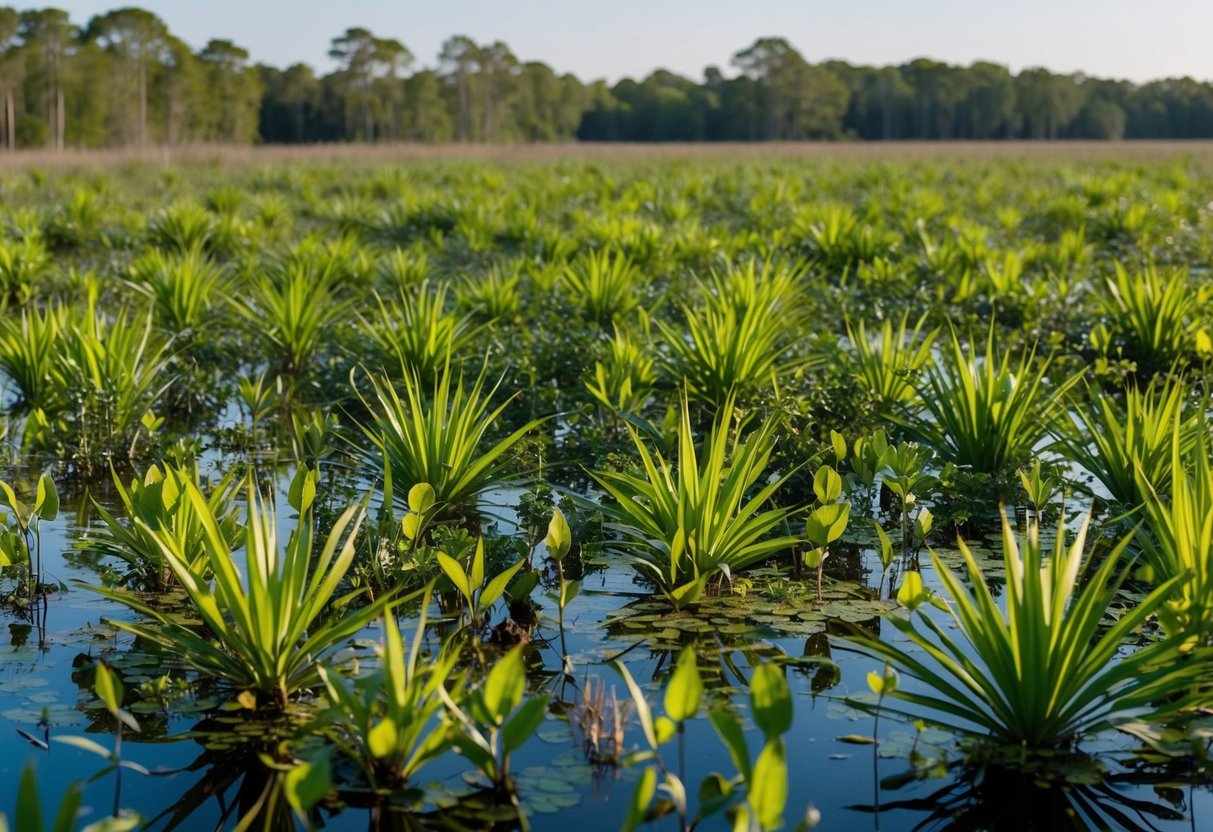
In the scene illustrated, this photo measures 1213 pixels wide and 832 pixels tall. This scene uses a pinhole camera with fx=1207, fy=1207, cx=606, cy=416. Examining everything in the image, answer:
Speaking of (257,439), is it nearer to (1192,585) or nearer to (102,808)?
(102,808)

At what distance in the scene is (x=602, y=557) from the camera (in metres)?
3.51

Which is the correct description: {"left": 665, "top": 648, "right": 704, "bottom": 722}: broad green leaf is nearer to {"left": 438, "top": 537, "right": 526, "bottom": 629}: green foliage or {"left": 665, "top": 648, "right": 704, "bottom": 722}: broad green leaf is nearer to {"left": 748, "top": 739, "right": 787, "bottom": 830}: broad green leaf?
{"left": 748, "top": 739, "right": 787, "bottom": 830}: broad green leaf

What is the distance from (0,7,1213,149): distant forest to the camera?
178 ft

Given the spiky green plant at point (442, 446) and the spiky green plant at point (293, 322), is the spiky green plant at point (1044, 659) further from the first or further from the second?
the spiky green plant at point (293, 322)

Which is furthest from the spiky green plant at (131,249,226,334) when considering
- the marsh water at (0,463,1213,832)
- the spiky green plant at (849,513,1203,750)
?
the spiky green plant at (849,513,1203,750)

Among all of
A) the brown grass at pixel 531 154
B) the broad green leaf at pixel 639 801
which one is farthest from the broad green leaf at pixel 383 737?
the brown grass at pixel 531 154

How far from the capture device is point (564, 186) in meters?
16.2

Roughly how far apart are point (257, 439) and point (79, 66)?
5580 centimetres

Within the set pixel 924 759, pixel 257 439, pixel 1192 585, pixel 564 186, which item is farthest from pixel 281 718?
pixel 564 186

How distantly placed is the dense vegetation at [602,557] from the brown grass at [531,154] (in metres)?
15.3

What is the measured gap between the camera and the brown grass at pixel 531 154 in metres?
21.3

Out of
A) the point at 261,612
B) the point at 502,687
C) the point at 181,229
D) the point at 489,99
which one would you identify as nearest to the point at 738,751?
the point at 502,687

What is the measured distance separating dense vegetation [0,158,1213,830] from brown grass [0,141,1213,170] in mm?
15254

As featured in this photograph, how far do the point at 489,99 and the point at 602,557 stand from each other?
218ft
